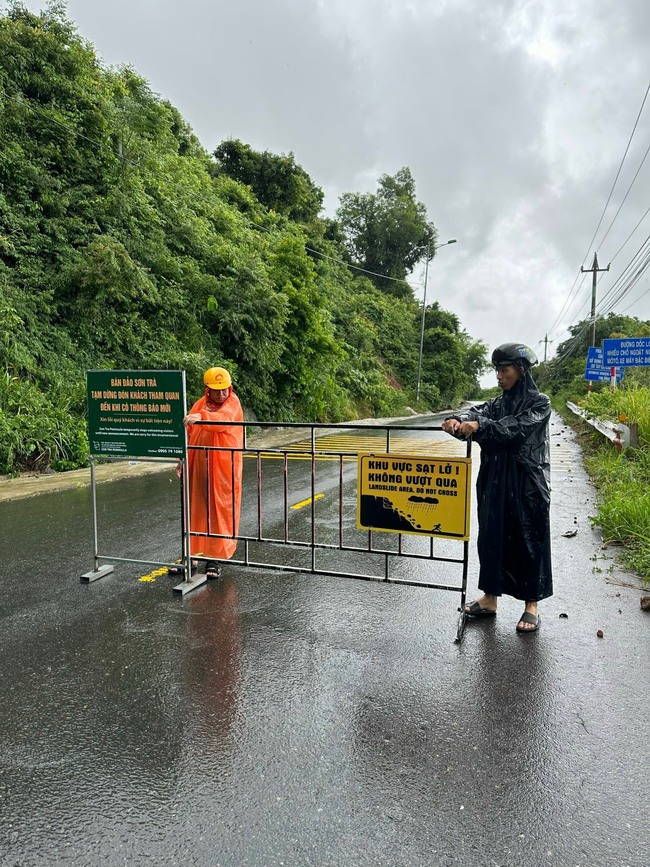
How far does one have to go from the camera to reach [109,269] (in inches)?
532

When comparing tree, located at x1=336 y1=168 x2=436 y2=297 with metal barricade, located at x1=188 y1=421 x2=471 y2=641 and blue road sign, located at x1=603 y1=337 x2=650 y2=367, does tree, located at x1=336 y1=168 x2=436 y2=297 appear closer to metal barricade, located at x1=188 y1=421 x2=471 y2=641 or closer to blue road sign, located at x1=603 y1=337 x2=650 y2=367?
blue road sign, located at x1=603 y1=337 x2=650 y2=367

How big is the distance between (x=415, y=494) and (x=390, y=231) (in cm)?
5648

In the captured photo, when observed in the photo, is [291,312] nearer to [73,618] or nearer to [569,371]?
[73,618]

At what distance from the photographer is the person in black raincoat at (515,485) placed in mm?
3998

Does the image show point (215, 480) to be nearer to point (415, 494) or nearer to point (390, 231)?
point (415, 494)

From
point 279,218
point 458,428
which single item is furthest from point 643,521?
point 279,218

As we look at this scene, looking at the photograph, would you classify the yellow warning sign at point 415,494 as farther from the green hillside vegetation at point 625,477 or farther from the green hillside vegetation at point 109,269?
the green hillside vegetation at point 109,269

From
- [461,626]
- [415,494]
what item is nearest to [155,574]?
[415,494]

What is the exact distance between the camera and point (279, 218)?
105 feet

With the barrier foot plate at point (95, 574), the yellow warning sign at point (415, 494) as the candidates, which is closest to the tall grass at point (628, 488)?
the yellow warning sign at point (415, 494)

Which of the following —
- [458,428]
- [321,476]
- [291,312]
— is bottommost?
[321,476]

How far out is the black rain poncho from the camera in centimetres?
400

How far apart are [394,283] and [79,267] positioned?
46070 millimetres

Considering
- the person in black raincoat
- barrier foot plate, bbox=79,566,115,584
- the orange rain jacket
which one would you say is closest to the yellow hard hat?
the orange rain jacket
